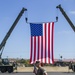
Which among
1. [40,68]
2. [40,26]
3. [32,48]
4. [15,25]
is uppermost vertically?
[15,25]

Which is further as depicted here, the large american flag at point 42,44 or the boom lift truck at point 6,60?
the boom lift truck at point 6,60

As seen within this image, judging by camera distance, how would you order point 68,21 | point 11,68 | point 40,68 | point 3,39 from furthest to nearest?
point 68,21
point 3,39
point 11,68
point 40,68

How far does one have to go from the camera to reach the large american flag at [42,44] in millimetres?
14906

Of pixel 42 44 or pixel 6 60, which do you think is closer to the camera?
pixel 42 44

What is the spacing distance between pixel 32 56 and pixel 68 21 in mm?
47464

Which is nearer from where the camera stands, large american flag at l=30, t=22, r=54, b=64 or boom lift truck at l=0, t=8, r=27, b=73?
large american flag at l=30, t=22, r=54, b=64

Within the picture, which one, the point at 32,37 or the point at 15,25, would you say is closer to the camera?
the point at 32,37

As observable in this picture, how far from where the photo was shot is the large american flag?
14906mm

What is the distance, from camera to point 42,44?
16.6 m

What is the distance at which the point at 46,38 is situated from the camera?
669 inches

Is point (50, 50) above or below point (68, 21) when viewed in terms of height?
below

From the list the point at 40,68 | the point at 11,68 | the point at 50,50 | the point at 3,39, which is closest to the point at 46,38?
the point at 50,50

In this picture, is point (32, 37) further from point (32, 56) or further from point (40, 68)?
point (40, 68)

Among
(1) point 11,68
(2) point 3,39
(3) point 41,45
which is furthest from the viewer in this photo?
(2) point 3,39
